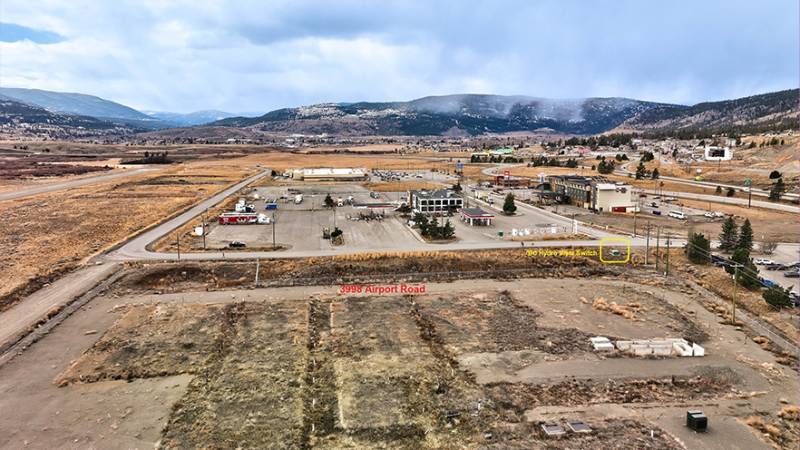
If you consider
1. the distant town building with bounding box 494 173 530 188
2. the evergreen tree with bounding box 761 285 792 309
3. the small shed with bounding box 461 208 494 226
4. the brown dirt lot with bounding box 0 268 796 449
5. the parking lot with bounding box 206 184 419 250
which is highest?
the distant town building with bounding box 494 173 530 188

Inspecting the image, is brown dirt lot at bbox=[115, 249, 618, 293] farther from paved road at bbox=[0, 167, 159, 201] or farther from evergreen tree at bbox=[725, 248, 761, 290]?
paved road at bbox=[0, 167, 159, 201]

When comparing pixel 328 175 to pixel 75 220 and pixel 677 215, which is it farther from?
pixel 677 215

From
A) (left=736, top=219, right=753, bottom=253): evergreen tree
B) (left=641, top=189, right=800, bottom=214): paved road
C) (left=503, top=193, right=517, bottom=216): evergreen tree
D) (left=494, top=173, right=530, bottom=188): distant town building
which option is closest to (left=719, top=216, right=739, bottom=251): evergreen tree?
(left=736, top=219, right=753, bottom=253): evergreen tree

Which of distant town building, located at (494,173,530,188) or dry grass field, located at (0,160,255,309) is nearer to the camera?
dry grass field, located at (0,160,255,309)

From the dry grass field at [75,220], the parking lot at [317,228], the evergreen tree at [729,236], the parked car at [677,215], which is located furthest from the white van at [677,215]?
the dry grass field at [75,220]

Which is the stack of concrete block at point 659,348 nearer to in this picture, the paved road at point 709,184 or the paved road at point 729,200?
the paved road at point 729,200
